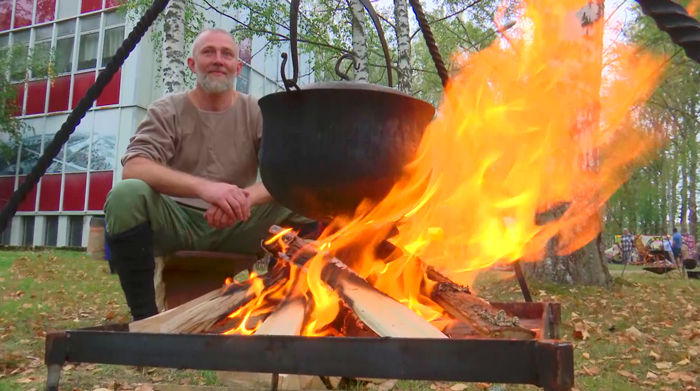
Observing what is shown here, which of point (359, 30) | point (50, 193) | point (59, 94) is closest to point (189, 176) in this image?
point (359, 30)

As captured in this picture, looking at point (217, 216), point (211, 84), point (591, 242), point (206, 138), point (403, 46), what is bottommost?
point (591, 242)

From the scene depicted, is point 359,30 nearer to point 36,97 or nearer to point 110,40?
point 110,40

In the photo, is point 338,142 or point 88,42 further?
point 88,42

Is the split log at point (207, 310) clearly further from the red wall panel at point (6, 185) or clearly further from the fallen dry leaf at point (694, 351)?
the red wall panel at point (6, 185)

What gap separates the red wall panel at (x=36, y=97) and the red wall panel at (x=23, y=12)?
1936 millimetres

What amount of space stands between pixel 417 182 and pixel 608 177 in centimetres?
535

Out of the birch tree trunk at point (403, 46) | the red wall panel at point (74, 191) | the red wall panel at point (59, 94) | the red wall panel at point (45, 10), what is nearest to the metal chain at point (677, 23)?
the birch tree trunk at point (403, 46)

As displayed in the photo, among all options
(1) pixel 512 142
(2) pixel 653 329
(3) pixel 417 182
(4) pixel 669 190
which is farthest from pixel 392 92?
(4) pixel 669 190

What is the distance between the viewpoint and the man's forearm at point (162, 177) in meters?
2.39

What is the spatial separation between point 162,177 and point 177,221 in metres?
0.29

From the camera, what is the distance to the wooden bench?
112 inches

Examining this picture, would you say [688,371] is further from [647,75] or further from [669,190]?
[669,190]

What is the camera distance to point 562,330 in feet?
13.1

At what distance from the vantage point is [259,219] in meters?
2.82
